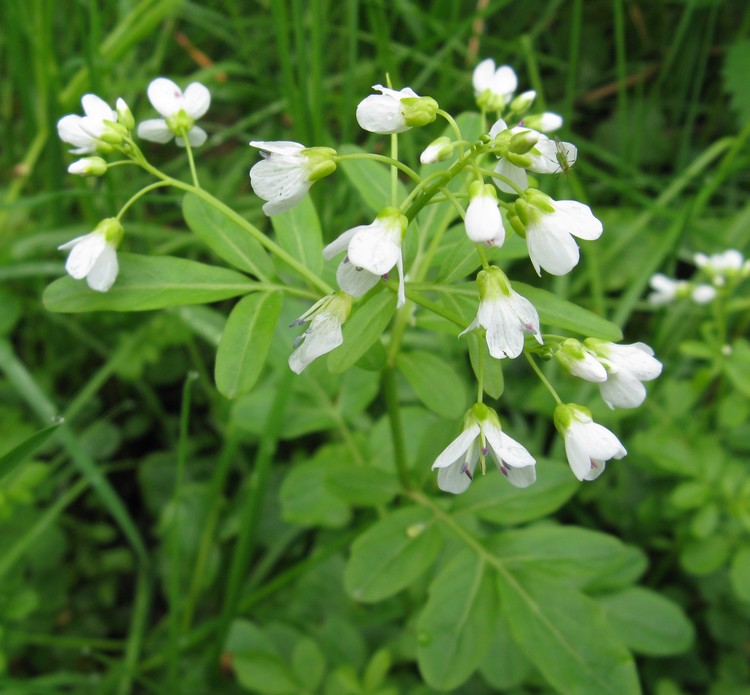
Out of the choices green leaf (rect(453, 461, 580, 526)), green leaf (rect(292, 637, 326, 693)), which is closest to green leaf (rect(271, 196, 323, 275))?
green leaf (rect(453, 461, 580, 526))

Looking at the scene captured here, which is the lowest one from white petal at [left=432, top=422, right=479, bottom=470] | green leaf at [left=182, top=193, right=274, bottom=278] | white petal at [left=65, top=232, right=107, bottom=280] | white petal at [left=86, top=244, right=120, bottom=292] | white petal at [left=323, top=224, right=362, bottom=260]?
white petal at [left=432, top=422, right=479, bottom=470]

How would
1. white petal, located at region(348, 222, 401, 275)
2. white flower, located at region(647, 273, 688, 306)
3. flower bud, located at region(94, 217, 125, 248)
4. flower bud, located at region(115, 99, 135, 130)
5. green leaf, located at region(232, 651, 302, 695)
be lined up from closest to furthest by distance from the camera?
white petal, located at region(348, 222, 401, 275), flower bud, located at region(94, 217, 125, 248), flower bud, located at region(115, 99, 135, 130), green leaf, located at region(232, 651, 302, 695), white flower, located at region(647, 273, 688, 306)

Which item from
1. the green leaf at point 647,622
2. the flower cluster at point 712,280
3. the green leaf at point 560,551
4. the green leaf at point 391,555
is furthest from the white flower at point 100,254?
the flower cluster at point 712,280

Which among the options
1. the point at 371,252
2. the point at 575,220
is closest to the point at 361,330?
the point at 371,252

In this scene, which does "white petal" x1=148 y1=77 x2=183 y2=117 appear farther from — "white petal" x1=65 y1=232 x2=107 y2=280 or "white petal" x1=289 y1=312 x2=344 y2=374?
"white petal" x1=289 y1=312 x2=344 y2=374

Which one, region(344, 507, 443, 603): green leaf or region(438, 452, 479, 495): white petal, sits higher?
region(438, 452, 479, 495): white petal

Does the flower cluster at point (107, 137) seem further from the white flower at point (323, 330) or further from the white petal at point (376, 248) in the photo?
the white petal at point (376, 248)

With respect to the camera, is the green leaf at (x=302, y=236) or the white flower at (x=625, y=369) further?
the green leaf at (x=302, y=236)
